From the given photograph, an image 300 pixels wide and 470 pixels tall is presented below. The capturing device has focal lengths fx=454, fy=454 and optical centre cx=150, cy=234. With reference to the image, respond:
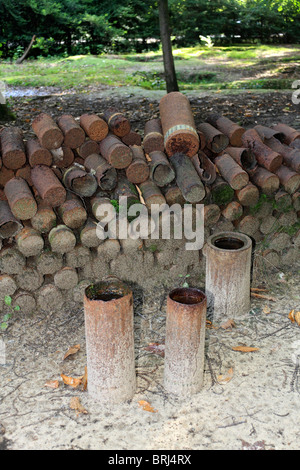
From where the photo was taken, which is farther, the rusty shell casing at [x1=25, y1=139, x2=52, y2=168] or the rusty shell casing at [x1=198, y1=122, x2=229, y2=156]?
the rusty shell casing at [x1=198, y1=122, x2=229, y2=156]

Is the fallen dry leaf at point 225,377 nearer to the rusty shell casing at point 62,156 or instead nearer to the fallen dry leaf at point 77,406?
the fallen dry leaf at point 77,406

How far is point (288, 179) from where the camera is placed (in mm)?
4488

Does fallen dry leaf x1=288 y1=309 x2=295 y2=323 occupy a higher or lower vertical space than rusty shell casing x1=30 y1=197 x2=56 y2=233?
lower

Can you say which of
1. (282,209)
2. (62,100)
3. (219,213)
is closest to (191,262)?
(219,213)

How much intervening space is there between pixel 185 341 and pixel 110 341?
53 centimetres

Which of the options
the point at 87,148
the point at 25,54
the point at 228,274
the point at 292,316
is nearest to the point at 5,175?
the point at 87,148

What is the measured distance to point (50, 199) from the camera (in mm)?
3969

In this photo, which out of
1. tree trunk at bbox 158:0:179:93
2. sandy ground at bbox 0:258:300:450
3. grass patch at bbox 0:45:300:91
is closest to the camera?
sandy ground at bbox 0:258:300:450

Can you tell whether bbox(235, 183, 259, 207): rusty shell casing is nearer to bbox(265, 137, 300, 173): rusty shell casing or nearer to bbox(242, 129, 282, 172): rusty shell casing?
bbox(242, 129, 282, 172): rusty shell casing

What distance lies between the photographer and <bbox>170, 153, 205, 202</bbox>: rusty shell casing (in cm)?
413

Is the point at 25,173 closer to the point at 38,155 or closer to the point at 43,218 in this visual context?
the point at 38,155

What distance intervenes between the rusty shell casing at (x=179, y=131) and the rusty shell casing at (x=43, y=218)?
50.5 inches

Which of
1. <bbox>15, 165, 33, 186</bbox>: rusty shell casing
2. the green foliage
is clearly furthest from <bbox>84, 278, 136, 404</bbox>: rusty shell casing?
the green foliage

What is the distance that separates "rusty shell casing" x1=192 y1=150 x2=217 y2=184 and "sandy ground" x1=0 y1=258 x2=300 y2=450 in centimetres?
132
